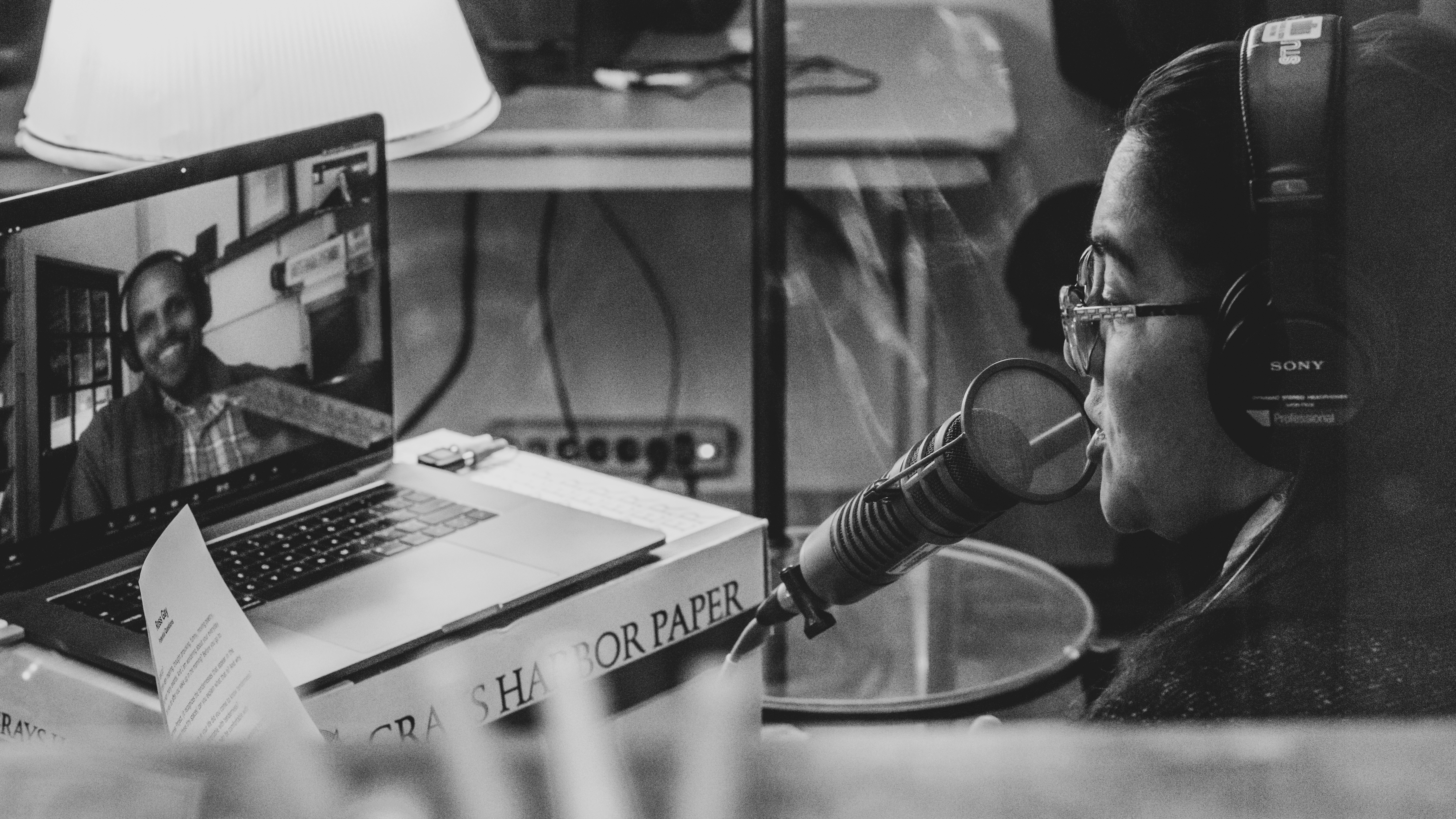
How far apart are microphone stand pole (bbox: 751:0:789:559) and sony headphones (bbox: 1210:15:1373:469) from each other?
A: 0.36 metres

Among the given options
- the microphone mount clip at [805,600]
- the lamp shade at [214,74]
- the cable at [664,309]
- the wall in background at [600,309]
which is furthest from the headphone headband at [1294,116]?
the cable at [664,309]

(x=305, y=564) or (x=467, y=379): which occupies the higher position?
(x=305, y=564)

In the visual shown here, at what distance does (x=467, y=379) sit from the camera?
1836mm

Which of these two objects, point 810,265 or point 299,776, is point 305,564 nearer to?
point 299,776

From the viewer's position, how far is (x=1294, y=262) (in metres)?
0.45

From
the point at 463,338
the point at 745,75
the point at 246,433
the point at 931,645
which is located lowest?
the point at 463,338

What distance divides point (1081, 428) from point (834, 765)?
0.34 metres

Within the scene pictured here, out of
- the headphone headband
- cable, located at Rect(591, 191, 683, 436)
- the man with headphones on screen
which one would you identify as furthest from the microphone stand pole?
cable, located at Rect(591, 191, 683, 436)

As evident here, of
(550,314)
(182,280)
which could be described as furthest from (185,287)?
(550,314)

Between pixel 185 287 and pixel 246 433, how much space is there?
3.5 inches

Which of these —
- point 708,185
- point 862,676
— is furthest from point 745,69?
point 862,676

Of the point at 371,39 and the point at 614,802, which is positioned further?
the point at 371,39

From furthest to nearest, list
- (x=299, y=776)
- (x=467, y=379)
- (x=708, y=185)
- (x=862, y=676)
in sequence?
(x=467, y=379)
(x=708, y=185)
(x=862, y=676)
(x=299, y=776)

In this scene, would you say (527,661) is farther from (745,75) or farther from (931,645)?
(745,75)
